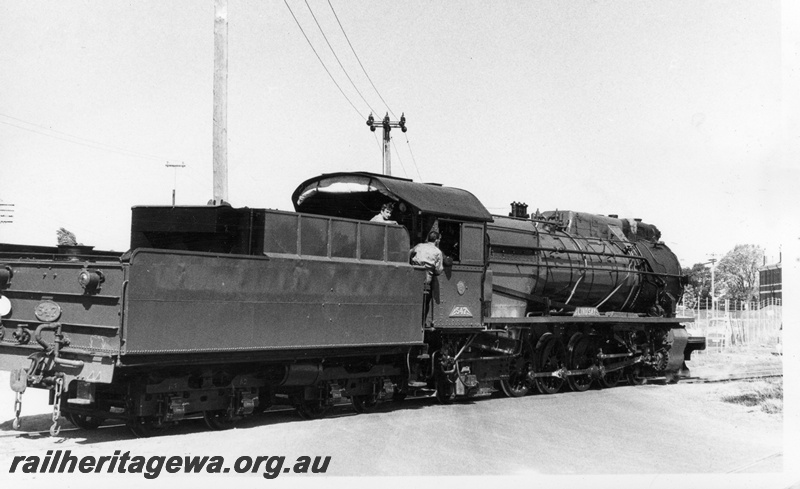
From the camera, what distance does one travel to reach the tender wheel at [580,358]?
15062 millimetres

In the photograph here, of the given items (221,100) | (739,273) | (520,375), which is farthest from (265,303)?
(739,273)

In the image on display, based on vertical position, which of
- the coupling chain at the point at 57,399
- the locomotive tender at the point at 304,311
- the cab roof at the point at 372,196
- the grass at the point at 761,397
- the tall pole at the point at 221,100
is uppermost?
the tall pole at the point at 221,100

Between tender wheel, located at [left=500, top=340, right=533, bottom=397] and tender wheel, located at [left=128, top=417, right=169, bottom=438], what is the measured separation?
663cm

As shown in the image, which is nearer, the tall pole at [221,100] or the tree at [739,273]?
the tall pole at [221,100]

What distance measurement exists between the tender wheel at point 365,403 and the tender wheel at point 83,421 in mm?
3466

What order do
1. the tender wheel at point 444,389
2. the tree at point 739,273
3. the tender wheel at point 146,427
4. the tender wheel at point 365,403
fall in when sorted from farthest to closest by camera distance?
1. the tree at point 739,273
2. the tender wheel at point 444,389
3. the tender wheel at point 365,403
4. the tender wheel at point 146,427

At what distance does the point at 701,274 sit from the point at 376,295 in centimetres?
7999

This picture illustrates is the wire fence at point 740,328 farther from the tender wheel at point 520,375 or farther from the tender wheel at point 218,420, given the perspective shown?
the tender wheel at point 218,420

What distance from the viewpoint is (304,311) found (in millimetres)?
9961

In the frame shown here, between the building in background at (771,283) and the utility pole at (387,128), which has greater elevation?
the utility pole at (387,128)

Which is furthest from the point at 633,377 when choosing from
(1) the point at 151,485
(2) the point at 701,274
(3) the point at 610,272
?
(2) the point at 701,274

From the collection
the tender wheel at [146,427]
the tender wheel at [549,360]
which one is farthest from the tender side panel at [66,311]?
the tender wheel at [549,360]

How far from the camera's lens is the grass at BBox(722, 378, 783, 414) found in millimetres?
12602

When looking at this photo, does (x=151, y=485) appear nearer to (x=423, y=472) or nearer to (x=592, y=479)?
(x=423, y=472)
